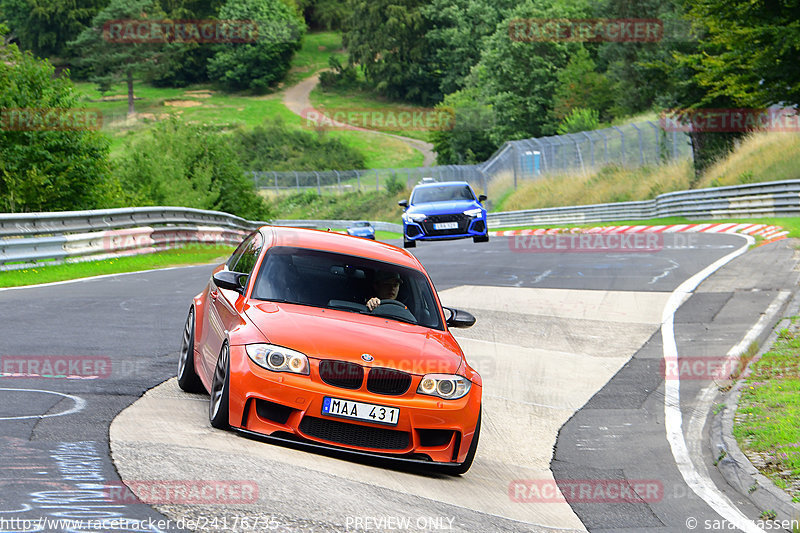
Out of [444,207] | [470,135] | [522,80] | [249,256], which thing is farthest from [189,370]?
[470,135]

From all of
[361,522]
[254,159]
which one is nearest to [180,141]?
[361,522]

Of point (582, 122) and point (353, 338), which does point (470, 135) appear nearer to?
point (582, 122)

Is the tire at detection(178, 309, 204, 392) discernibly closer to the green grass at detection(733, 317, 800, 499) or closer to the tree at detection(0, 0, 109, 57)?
the green grass at detection(733, 317, 800, 499)

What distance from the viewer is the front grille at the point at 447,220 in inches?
1027

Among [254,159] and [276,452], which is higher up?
[276,452]

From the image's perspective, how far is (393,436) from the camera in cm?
684

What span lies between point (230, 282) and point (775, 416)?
4.87 m

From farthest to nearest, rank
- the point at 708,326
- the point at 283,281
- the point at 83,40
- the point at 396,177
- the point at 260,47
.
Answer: the point at 260,47
the point at 83,40
the point at 396,177
the point at 708,326
the point at 283,281

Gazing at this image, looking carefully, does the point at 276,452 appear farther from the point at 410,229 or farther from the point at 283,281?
the point at 410,229

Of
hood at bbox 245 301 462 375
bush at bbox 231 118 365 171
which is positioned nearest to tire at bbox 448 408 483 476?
hood at bbox 245 301 462 375

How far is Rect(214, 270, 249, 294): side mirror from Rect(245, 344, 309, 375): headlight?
1.00 m

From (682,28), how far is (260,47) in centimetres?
10416

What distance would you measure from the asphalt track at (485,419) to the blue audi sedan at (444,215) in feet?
23.8

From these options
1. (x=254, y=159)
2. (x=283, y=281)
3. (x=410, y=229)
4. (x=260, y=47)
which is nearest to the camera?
(x=283, y=281)
